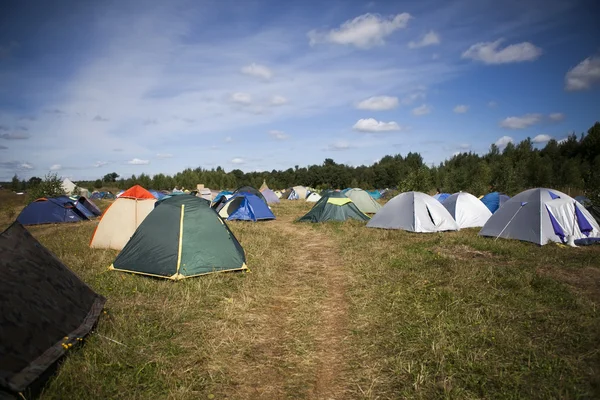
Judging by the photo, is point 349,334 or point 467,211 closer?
point 349,334

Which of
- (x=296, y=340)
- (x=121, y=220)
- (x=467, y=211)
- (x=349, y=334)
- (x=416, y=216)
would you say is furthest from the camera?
(x=467, y=211)

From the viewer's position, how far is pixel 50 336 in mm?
3756

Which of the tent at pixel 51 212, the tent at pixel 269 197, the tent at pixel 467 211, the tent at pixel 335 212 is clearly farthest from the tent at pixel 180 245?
the tent at pixel 269 197

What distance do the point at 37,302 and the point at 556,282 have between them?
9.42 metres

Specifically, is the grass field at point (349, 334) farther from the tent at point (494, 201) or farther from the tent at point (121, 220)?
the tent at point (494, 201)

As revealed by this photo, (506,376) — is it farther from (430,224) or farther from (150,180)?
(150,180)

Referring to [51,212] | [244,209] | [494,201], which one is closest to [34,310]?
[244,209]

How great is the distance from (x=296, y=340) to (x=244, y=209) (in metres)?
15.1

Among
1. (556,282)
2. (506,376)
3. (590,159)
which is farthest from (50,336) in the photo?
(590,159)

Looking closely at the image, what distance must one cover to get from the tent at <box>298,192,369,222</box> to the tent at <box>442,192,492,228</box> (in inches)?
183

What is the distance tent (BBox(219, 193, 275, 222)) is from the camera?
19.3 meters

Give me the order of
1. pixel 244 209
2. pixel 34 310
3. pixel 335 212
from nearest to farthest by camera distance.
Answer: pixel 34 310, pixel 335 212, pixel 244 209

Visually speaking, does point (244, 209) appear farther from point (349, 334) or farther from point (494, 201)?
point (494, 201)

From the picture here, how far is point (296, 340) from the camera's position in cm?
487
